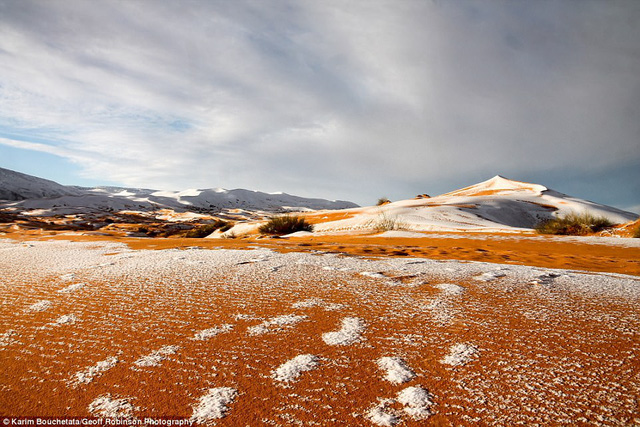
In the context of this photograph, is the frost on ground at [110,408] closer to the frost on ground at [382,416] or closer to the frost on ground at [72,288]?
the frost on ground at [382,416]

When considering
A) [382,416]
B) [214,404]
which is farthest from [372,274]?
[214,404]

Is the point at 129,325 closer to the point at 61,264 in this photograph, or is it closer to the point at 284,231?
the point at 61,264

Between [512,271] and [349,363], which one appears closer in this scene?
[349,363]

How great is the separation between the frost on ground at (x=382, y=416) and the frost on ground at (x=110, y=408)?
1014mm

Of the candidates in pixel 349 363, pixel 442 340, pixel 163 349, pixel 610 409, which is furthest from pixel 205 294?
pixel 610 409

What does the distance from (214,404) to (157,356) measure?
65 centimetres

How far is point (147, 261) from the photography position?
4.89 m

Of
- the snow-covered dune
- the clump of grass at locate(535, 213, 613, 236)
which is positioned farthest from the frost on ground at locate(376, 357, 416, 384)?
the clump of grass at locate(535, 213, 613, 236)

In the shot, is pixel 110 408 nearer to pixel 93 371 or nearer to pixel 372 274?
pixel 93 371

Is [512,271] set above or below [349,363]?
above

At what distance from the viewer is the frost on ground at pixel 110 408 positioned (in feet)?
4.57

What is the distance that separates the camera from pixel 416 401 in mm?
1460

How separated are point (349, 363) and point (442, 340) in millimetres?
668

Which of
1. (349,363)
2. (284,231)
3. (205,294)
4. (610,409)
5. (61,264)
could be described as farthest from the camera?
(284,231)
